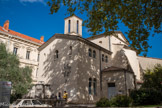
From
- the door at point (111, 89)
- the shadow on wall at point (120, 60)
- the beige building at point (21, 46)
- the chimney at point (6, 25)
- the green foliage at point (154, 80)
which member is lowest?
the door at point (111, 89)

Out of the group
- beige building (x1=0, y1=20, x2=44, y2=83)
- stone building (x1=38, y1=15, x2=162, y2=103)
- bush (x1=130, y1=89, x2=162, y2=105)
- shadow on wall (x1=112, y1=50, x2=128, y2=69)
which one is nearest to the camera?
bush (x1=130, y1=89, x2=162, y2=105)

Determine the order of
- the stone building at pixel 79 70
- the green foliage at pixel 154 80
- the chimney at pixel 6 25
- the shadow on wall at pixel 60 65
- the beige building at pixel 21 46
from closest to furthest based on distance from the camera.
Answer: the stone building at pixel 79 70
the shadow on wall at pixel 60 65
the green foliage at pixel 154 80
the beige building at pixel 21 46
the chimney at pixel 6 25

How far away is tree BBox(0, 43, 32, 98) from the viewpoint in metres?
23.3

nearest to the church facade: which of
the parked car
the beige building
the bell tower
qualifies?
the bell tower

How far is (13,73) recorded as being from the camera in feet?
77.5

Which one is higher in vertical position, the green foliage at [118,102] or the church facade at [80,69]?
the church facade at [80,69]

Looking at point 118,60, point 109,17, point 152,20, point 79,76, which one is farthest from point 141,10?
point 118,60

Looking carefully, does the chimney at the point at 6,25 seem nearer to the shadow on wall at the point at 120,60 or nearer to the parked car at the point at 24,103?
the shadow on wall at the point at 120,60

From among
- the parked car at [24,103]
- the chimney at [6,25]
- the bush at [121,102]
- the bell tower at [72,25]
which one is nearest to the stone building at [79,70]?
the bell tower at [72,25]

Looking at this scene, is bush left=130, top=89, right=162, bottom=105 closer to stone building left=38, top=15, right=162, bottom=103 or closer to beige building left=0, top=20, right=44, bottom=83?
stone building left=38, top=15, right=162, bottom=103

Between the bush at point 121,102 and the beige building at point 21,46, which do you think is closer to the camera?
the bush at point 121,102

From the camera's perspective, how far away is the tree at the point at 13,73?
2327 centimetres

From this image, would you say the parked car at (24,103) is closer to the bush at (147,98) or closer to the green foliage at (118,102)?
the green foliage at (118,102)

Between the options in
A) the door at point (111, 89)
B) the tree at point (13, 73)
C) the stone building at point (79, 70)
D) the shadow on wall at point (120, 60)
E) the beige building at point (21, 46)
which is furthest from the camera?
the beige building at point (21, 46)
